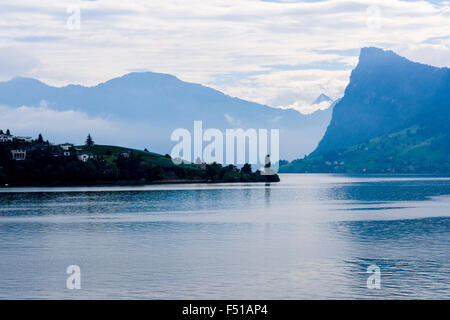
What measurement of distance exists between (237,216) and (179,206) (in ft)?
119

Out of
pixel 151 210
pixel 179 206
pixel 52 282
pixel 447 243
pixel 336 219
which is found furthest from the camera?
pixel 179 206

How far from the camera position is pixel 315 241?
3460 inches

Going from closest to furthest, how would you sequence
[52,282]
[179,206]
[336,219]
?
[52,282]
[336,219]
[179,206]

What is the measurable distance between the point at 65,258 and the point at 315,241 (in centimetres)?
3324

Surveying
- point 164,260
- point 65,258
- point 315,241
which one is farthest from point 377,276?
point 65,258

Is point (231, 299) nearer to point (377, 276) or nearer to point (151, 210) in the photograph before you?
point (377, 276)

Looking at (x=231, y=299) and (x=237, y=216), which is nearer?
(x=231, y=299)

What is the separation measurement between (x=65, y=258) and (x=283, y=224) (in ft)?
163

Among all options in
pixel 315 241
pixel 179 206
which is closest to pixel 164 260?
pixel 315 241

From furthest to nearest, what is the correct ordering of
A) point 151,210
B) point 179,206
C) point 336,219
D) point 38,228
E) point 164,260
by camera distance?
point 179,206, point 151,210, point 336,219, point 38,228, point 164,260
